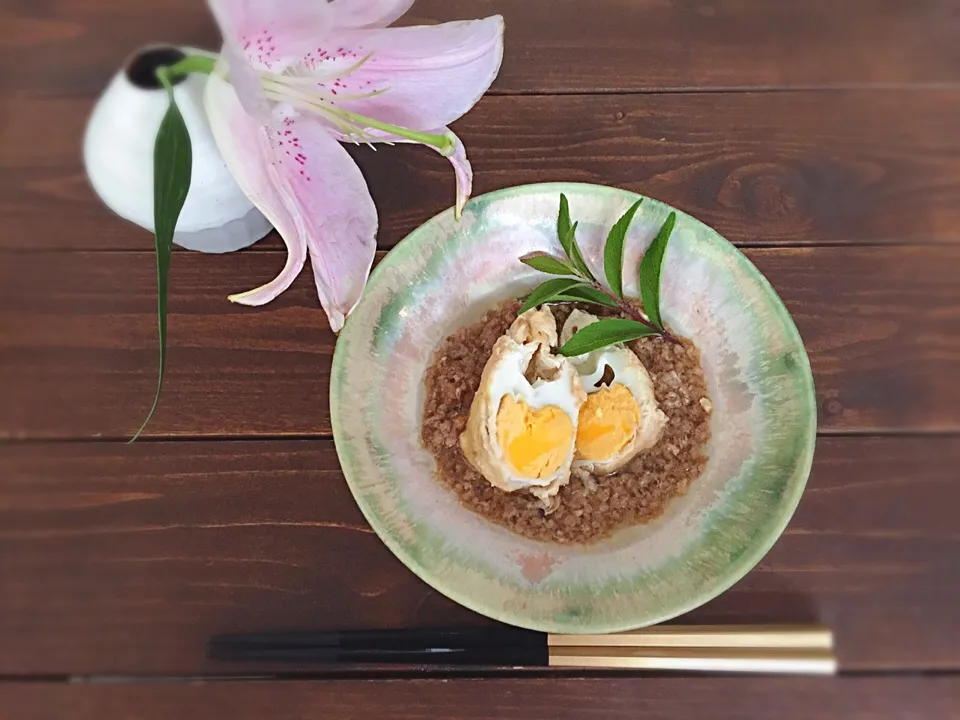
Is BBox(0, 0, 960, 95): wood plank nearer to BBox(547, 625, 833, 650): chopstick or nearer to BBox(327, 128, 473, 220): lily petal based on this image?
BBox(327, 128, 473, 220): lily petal

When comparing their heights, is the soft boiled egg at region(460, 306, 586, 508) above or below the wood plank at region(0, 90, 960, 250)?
below

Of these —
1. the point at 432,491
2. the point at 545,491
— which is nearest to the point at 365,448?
the point at 432,491

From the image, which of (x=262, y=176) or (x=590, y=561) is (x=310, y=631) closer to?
(x=590, y=561)

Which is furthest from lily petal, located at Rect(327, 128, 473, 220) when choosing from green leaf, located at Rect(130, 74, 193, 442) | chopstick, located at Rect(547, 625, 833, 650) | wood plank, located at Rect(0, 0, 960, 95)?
chopstick, located at Rect(547, 625, 833, 650)

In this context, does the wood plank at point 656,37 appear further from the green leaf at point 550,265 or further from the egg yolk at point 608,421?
the egg yolk at point 608,421

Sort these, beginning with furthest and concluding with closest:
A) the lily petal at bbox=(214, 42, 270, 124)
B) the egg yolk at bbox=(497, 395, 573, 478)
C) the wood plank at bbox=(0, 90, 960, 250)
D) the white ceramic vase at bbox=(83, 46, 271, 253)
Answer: the wood plank at bbox=(0, 90, 960, 250)
the egg yolk at bbox=(497, 395, 573, 478)
the white ceramic vase at bbox=(83, 46, 271, 253)
the lily petal at bbox=(214, 42, 270, 124)

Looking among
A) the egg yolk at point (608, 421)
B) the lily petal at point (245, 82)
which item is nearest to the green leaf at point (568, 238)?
the egg yolk at point (608, 421)

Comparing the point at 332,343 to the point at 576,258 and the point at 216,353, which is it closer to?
the point at 216,353
